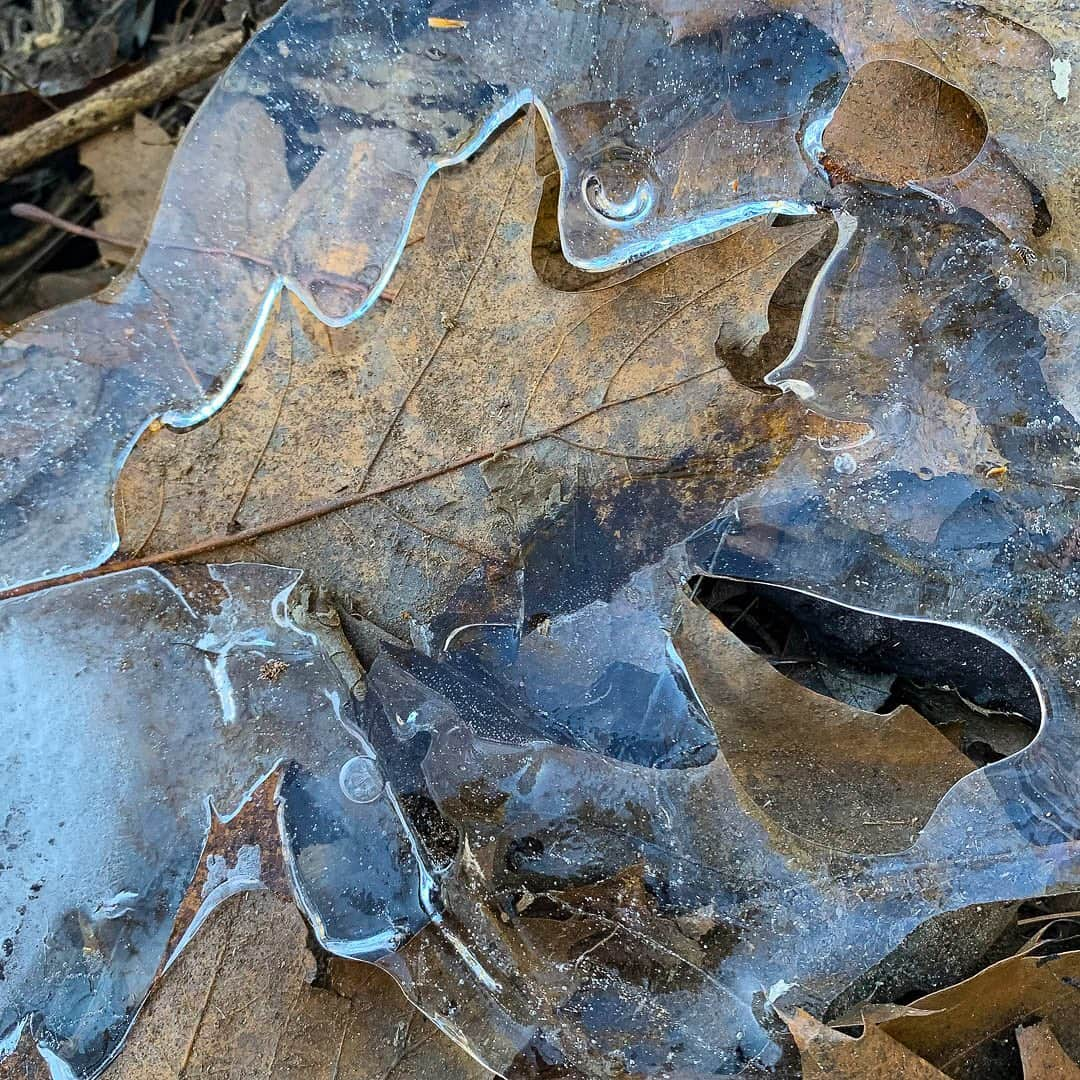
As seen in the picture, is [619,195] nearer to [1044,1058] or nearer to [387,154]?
[387,154]

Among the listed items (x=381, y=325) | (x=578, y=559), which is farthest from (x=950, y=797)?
(x=381, y=325)

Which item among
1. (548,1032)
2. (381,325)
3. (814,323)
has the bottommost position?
(548,1032)

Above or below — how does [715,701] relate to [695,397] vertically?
below

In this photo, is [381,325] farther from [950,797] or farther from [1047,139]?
[950,797]

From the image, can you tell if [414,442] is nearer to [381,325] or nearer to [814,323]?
[381,325]

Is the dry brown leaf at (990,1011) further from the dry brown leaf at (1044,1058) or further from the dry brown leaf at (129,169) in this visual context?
the dry brown leaf at (129,169)
